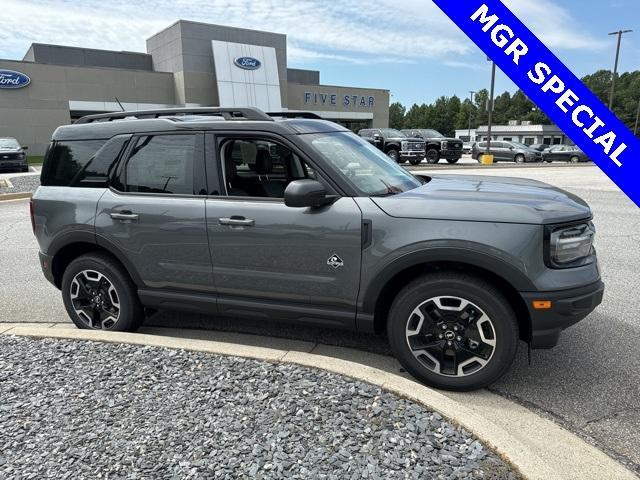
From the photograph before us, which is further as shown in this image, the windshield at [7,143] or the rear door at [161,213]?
the windshield at [7,143]

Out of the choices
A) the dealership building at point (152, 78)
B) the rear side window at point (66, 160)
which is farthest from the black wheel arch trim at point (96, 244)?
the dealership building at point (152, 78)

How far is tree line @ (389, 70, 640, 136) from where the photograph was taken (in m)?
113

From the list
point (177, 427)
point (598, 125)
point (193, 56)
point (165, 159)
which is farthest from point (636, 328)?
point (193, 56)

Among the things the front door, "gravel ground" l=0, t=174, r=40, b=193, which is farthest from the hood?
"gravel ground" l=0, t=174, r=40, b=193

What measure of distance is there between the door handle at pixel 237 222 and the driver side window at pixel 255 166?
0.23 meters

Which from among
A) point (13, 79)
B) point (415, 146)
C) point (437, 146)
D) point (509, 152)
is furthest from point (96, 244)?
point (13, 79)

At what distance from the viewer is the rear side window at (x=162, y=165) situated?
12.8 feet

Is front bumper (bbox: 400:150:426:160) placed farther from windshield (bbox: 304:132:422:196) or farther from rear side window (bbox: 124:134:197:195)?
rear side window (bbox: 124:134:197:195)

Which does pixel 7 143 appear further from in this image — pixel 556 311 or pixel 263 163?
pixel 556 311

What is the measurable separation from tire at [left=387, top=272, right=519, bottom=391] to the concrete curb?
165 mm

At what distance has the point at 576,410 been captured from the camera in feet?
10.2

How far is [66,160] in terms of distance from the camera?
437 cm

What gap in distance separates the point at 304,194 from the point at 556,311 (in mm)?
1729

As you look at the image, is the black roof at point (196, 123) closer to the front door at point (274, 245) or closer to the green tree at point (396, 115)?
the front door at point (274, 245)
